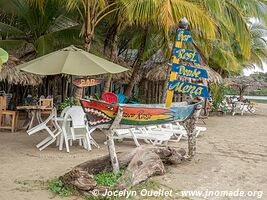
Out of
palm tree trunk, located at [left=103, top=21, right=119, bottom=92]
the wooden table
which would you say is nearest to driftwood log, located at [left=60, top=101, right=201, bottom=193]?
the wooden table

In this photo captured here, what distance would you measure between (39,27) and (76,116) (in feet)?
17.6

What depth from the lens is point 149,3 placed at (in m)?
7.55

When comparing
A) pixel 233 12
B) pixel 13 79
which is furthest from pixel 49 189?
pixel 233 12

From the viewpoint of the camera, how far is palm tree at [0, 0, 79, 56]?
34.4 ft

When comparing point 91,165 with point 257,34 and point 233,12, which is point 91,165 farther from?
point 257,34

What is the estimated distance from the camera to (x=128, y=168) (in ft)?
15.7

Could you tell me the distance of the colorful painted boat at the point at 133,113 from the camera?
478cm

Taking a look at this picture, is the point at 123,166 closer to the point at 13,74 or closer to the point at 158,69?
the point at 13,74

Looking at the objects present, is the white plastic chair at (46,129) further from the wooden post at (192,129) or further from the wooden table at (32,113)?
the wooden post at (192,129)

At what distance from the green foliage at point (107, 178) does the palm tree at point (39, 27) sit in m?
6.54

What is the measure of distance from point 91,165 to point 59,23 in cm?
811

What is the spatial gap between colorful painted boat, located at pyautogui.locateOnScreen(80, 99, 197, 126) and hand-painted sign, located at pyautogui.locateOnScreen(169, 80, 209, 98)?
0.94ft

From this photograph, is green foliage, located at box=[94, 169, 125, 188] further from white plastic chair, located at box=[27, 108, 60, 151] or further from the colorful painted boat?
white plastic chair, located at box=[27, 108, 60, 151]

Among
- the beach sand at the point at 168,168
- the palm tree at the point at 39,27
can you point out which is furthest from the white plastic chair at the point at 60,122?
the palm tree at the point at 39,27
